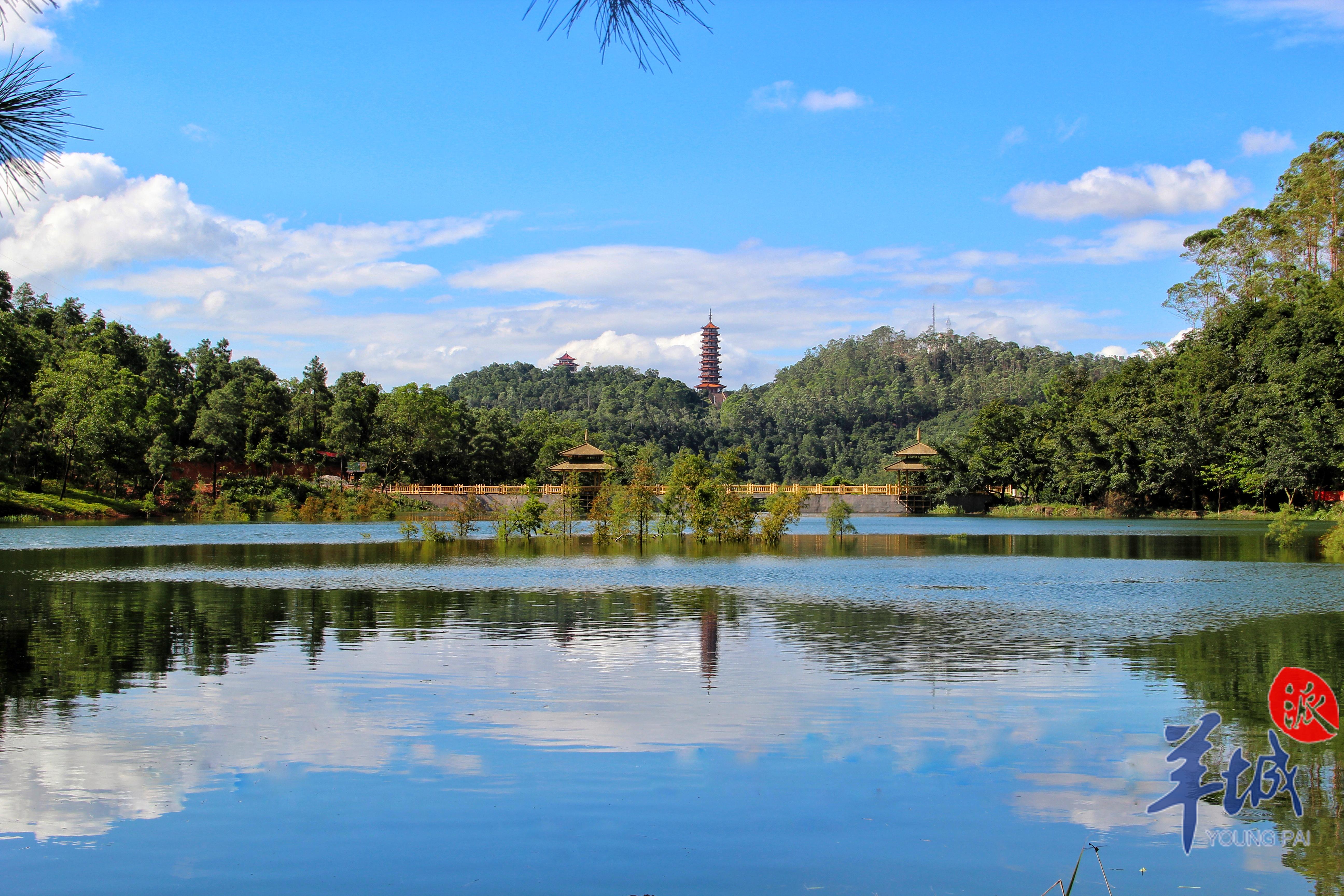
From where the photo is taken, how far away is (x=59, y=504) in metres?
45.5

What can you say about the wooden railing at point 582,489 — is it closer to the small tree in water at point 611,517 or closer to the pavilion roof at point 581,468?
the pavilion roof at point 581,468

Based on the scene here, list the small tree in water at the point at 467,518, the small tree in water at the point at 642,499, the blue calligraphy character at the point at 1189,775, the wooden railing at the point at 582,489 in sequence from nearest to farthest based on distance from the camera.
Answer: the blue calligraphy character at the point at 1189,775 → the small tree in water at the point at 642,499 → the small tree in water at the point at 467,518 → the wooden railing at the point at 582,489

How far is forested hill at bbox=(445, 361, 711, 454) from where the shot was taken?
98.0 metres

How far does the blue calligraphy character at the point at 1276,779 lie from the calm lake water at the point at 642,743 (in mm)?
60

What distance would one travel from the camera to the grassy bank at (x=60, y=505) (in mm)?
43594

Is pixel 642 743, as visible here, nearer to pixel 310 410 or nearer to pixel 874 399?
pixel 310 410

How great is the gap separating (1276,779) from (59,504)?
50861 millimetres

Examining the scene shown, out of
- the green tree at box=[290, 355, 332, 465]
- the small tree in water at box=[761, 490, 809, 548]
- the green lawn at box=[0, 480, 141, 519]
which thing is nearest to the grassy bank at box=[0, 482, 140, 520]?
the green lawn at box=[0, 480, 141, 519]

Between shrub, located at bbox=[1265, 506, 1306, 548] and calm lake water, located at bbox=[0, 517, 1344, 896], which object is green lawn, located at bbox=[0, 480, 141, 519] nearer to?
calm lake water, located at bbox=[0, 517, 1344, 896]

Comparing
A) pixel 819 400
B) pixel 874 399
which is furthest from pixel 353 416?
pixel 874 399

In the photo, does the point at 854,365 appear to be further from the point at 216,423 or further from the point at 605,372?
the point at 216,423

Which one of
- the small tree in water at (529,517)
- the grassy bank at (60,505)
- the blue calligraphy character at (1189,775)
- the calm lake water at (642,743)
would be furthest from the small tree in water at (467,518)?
the blue calligraphy character at (1189,775)

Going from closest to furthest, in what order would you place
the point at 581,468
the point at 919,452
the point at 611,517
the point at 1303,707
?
the point at 1303,707 < the point at 611,517 < the point at 581,468 < the point at 919,452

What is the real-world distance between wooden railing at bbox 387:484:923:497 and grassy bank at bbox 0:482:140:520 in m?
16.1
